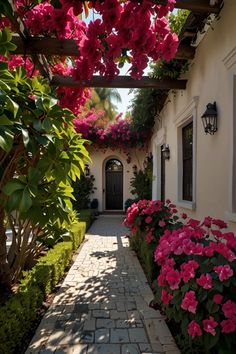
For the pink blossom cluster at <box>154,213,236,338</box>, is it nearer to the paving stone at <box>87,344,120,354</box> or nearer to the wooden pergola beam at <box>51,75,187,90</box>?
the paving stone at <box>87,344,120,354</box>

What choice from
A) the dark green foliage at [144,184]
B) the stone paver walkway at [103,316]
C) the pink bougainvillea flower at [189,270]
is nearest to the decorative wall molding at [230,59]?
the pink bougainvillea flower at [189,270]

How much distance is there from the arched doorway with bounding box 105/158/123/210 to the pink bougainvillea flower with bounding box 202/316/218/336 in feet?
39.8

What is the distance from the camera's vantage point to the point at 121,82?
15.6ft

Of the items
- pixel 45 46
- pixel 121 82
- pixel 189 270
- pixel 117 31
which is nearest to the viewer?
pixel 189 270

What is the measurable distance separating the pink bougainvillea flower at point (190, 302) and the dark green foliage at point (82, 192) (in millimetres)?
10595

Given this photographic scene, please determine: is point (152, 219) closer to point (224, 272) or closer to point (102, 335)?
point (102, 335)

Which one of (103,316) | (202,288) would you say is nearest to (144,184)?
(103,316)

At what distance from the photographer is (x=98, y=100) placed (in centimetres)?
2062

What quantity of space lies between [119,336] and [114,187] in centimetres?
1116

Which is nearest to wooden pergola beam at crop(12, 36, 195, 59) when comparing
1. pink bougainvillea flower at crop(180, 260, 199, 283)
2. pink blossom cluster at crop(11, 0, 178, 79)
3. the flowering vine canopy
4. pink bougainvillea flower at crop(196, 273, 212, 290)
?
the flowering vine canopy

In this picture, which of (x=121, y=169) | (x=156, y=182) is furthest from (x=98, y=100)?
(x=156, y=182)

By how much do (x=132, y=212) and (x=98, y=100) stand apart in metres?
16.9

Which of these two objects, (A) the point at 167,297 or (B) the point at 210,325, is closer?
(B) the point at 210,325

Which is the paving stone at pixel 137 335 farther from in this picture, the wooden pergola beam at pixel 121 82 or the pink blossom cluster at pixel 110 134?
the pink blossom cluster at pixel 110 134
